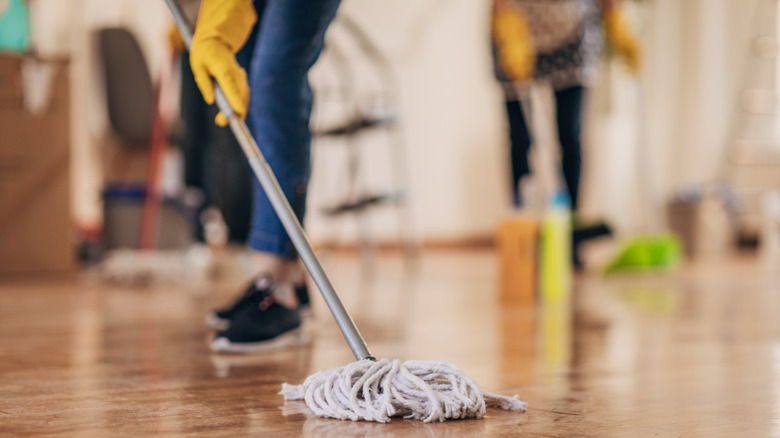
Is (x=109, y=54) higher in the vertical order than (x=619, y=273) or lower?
higher

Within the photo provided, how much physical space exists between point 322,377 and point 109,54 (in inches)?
108

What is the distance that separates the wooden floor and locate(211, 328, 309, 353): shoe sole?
24 millimetres

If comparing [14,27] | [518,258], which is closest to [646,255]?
[518,258]

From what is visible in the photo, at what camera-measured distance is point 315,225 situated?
12.5 ft

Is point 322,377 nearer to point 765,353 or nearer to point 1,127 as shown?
point 765,353

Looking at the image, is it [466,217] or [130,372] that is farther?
[466,217]

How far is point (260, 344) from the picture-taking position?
1.08 metres

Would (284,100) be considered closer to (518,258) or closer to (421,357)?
(421,357)

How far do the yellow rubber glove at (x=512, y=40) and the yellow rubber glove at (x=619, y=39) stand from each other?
0.44 meters

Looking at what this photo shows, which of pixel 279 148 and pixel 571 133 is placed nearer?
pixel 279 148

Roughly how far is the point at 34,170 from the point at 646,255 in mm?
2011

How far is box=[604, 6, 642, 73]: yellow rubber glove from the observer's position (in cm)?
286

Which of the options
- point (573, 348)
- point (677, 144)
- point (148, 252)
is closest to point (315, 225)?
point (148, 252)

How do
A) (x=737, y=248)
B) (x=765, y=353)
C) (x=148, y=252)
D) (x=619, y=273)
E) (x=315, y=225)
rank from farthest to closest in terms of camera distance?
(x=737, y=248), (x=315, y=225), (x=619, y=273), (x=148, y=252), (x=765, y=353)
